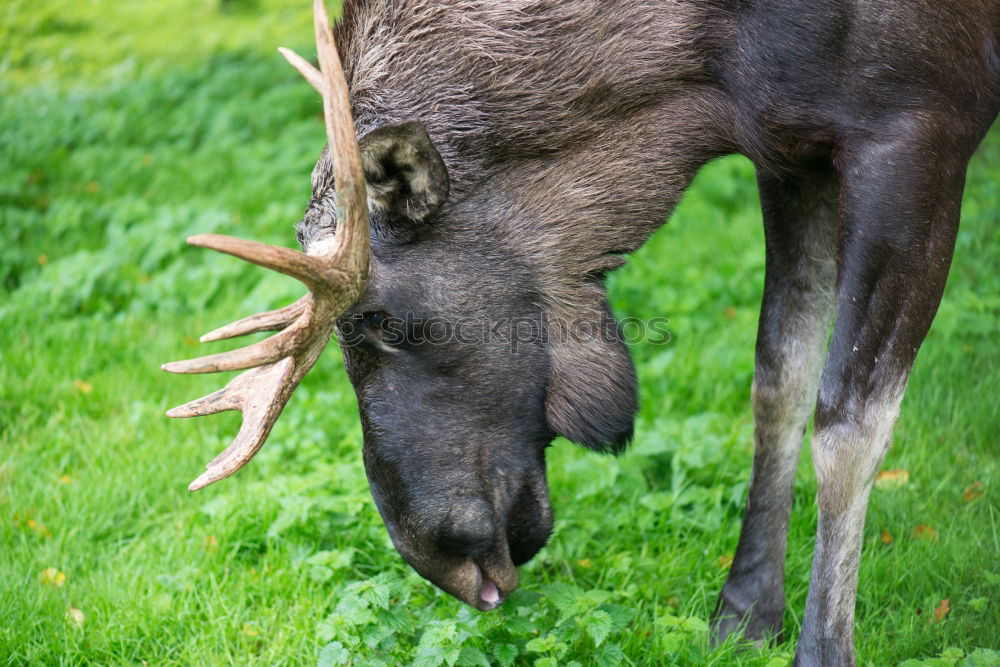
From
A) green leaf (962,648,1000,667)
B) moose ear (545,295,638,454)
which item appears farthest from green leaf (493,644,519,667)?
green leaf (962,648,1000,667)

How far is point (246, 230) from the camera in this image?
721 cm

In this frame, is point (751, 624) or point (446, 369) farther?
point (751, 624)

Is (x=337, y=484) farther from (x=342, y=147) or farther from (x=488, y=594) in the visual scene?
(x=342, y=147)

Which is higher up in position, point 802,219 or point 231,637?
point 802,219

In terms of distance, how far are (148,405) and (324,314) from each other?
2630 mm

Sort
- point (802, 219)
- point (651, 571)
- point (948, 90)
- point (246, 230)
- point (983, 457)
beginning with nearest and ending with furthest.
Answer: point (948, 90)
point (802, 219)
point (651, 571)
point (983, 457)
point (246, 230)

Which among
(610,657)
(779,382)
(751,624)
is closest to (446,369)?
(610,657)

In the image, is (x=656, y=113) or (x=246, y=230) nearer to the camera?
(x=656, y=113)

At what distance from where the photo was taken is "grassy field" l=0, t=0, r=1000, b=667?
3.63m

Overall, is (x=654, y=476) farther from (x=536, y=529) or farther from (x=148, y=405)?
(x=148, y=405)

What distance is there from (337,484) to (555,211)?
1.78 metres

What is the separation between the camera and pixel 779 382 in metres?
3.82

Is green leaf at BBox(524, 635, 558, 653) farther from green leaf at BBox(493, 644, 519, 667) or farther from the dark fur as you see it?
the dark fur

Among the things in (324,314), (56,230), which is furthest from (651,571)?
(56,230)
